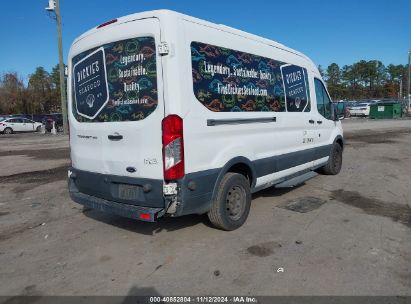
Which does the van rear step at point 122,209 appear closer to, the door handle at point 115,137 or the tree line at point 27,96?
the door handle at point 115,137

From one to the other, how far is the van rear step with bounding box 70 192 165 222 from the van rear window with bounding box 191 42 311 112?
4.61 ft

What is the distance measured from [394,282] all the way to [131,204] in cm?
291

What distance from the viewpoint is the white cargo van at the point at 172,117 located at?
4262 millimetres

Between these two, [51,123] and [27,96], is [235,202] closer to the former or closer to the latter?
[51,123]

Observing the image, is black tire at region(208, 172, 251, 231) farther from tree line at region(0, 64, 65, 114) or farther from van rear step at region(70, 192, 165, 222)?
tree line at region(0, 64, 65, 114)

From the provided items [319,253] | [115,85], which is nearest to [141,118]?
[115,85]

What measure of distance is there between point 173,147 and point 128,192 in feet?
2.86

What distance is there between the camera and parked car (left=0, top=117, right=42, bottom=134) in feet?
107

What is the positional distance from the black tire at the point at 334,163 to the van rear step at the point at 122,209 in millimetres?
5334

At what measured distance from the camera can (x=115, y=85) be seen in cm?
466

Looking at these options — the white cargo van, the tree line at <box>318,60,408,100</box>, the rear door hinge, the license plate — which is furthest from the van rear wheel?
the tree line at <box>318,60,408,100</box>

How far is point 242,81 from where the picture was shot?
5273 millimetres

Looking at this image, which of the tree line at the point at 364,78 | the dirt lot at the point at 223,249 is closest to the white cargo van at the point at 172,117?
the dirt lot at the point at 223,249

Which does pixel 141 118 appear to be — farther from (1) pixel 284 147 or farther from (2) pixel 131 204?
(1) pixel 284 147
